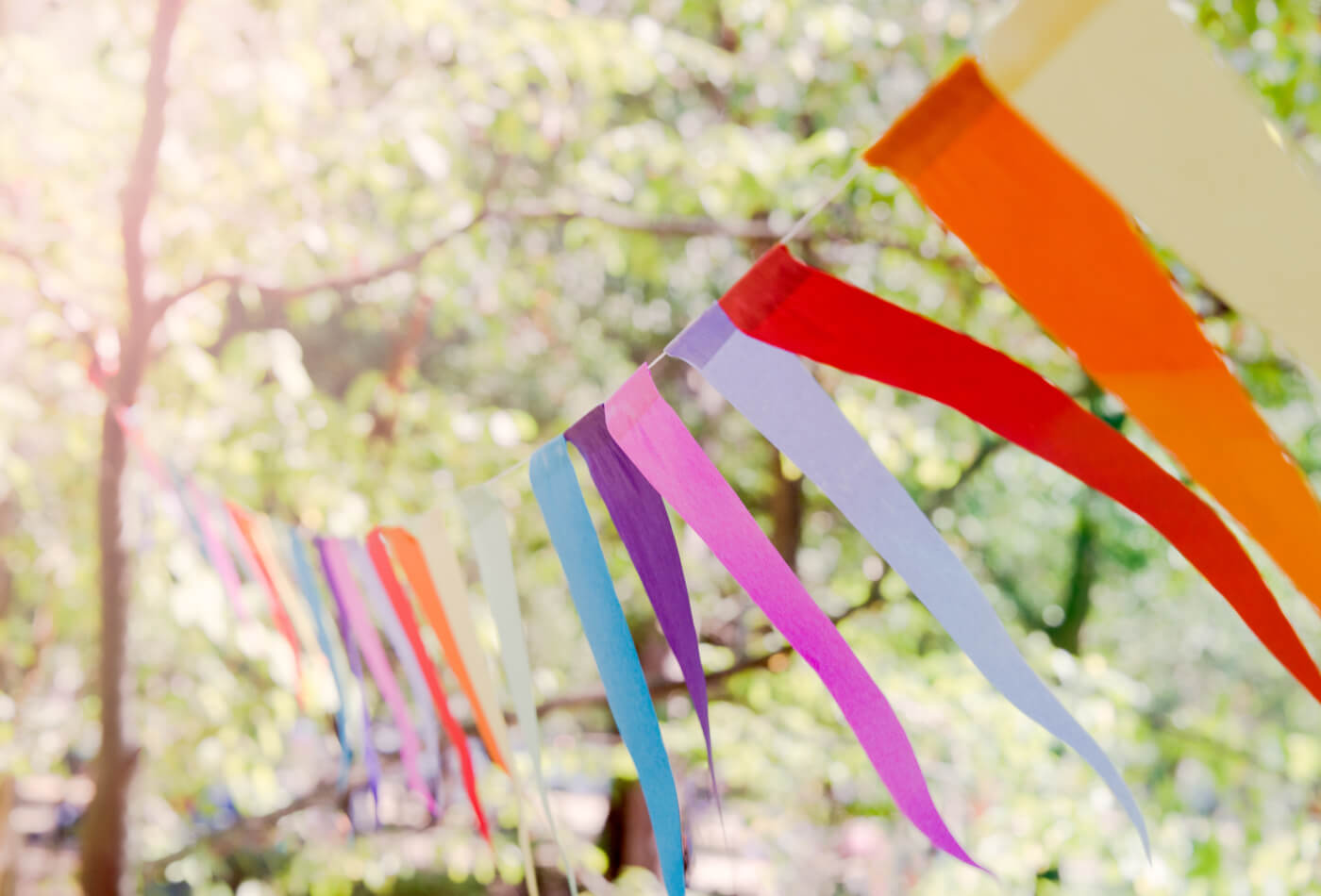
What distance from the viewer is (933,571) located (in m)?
0.49

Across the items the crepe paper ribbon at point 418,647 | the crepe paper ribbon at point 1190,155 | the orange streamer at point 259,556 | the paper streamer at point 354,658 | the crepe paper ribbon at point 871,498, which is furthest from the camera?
the orange streamer at point 259,556

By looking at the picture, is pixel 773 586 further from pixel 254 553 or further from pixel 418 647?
pixel 254 553

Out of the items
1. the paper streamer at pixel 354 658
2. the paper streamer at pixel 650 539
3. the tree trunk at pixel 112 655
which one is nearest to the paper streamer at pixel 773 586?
the paper streamer at pixel 650 539

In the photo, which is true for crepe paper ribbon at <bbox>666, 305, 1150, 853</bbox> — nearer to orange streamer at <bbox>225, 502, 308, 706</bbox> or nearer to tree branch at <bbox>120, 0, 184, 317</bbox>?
orange streamer at <bbox>225, 502, 308, 706</bbox>

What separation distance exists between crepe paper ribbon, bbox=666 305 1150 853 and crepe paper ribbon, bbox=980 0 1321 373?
0.19 meters

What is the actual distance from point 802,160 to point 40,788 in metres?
4.94

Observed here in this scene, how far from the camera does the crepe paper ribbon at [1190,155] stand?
0.34m

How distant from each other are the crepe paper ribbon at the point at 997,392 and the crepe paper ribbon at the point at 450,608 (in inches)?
21.6

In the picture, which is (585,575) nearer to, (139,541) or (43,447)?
(139,541)

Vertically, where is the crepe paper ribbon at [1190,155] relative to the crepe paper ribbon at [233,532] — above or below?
below

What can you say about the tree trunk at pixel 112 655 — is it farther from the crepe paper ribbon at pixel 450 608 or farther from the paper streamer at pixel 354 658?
the crepe paper ribbon at pixel 450 608

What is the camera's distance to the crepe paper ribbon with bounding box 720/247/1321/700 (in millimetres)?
408

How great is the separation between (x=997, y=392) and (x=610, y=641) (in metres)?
0.36

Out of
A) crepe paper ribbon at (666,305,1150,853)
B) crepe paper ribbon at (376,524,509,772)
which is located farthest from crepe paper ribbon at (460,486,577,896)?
crepe paper ribbon at (666,305,1150,853)
